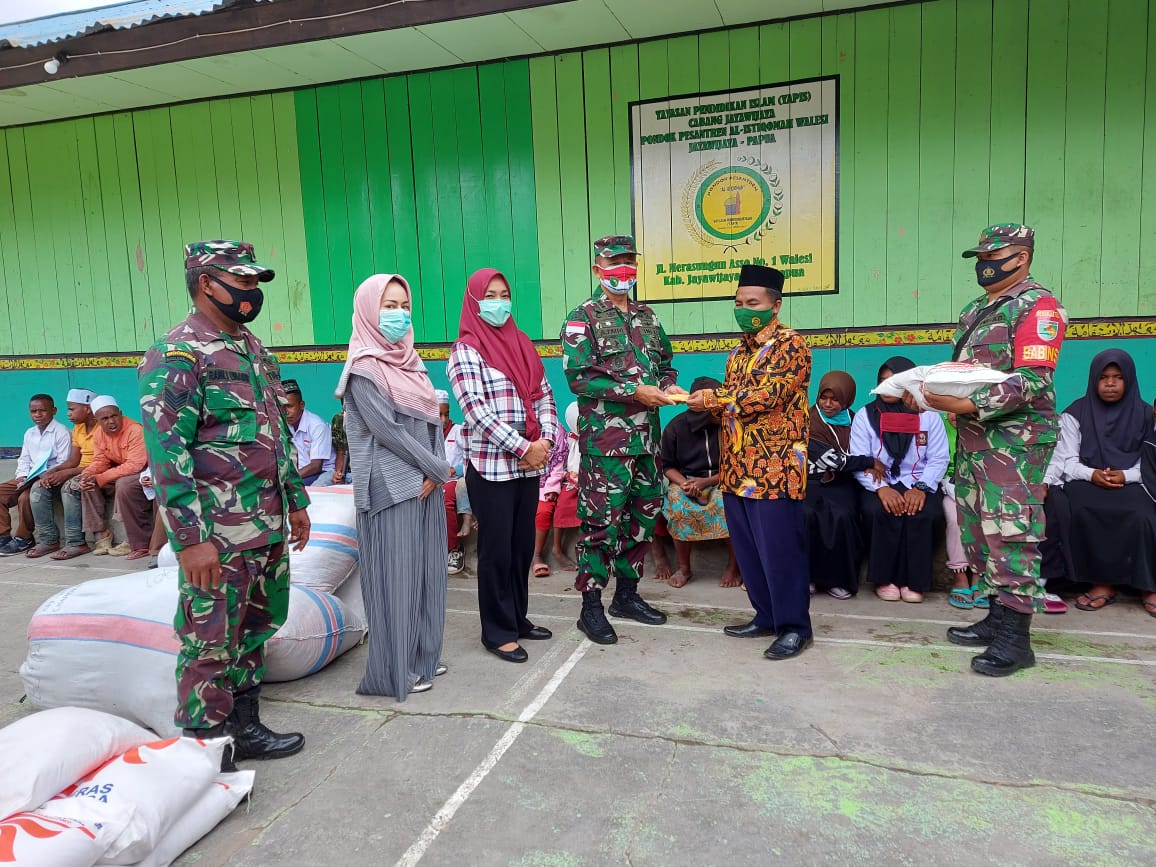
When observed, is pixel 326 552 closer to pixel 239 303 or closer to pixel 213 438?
pixel 213 438

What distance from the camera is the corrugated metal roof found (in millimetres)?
5629

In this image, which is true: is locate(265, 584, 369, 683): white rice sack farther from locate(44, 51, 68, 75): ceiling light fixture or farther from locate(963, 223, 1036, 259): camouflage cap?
locate(44, 51, 68, 75): ceiling light fixture

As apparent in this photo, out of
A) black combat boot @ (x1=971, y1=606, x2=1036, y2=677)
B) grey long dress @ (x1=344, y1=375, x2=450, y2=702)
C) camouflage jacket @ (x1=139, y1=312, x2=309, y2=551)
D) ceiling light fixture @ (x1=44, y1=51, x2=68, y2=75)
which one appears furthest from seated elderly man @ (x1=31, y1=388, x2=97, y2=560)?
black combat boot @ (x1=971, y1=606, x2=1036, y2=677)

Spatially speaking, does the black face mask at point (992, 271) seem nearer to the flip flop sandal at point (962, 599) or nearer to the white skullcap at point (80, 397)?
the flip flop sandal at point (962, 599)

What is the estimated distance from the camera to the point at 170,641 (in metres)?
3.00

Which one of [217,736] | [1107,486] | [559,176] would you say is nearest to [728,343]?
[559,176]

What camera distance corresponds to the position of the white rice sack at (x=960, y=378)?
123 inches

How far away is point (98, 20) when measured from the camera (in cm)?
643

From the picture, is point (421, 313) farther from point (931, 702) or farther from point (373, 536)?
point (931, 702)

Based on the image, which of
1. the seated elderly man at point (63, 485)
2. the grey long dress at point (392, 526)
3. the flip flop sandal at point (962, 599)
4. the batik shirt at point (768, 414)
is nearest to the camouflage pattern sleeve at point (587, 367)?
the batik shirt at point (768, 414)

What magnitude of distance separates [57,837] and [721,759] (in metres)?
1.90

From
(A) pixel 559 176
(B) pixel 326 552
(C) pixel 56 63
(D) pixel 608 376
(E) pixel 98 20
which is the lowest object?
(B) pixel 326 552

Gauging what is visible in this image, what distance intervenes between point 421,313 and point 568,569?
8.52 ft

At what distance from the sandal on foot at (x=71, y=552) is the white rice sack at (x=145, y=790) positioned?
14.4 feet
